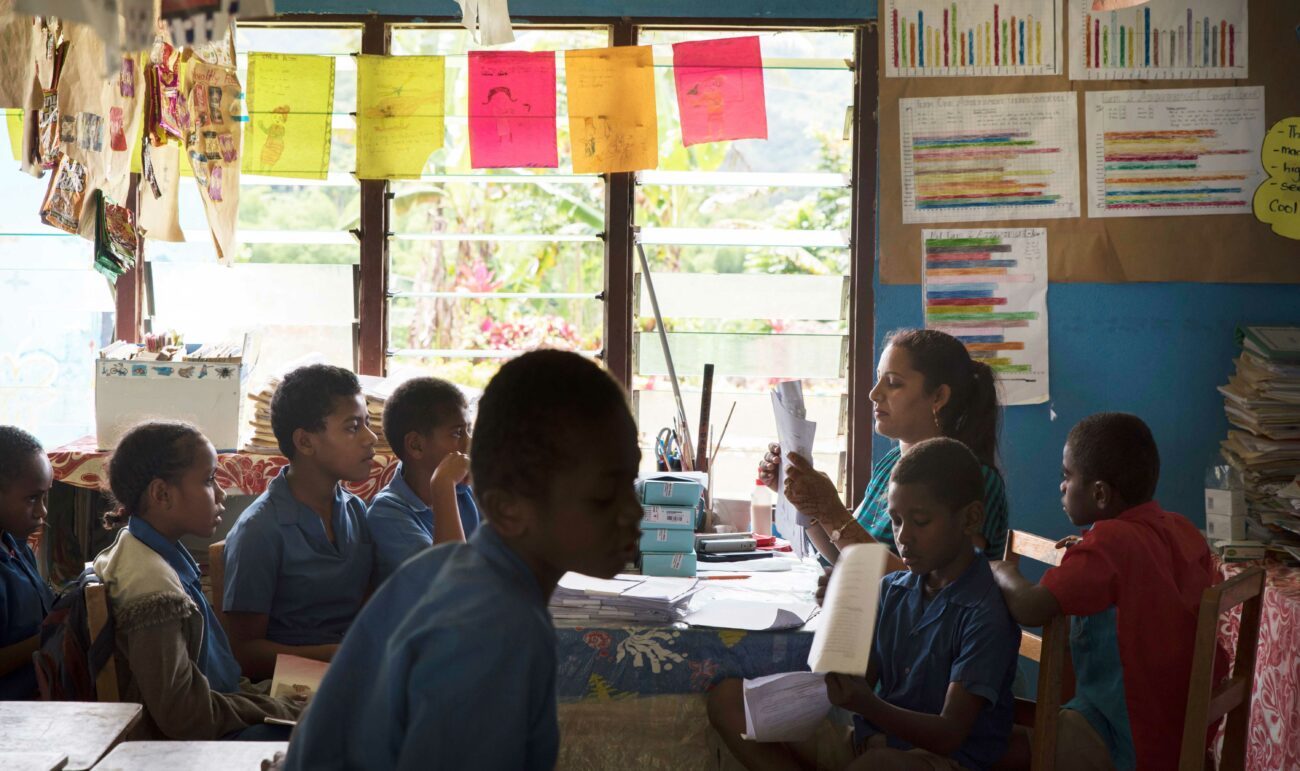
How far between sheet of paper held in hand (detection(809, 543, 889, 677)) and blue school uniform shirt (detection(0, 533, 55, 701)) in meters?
1.51

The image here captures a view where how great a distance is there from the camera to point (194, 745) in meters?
1.42

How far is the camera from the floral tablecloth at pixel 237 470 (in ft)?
10.2

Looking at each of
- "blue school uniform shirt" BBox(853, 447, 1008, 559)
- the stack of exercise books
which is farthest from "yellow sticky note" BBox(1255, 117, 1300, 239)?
"blue school uniform shirt" BBox(853, 447, 1008, 559)

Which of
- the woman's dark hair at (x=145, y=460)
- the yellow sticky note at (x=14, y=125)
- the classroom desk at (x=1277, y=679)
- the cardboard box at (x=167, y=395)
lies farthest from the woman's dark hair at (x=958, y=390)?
the yellow sticky note at (x=14, y=125)

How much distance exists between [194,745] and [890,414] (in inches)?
62.0

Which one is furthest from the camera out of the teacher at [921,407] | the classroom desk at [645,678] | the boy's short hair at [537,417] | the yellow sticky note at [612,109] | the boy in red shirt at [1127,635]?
the yellow sticky note at [612,109]

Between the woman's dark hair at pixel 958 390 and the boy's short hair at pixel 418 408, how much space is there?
97 centimetres

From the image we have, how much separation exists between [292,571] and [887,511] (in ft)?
3.87

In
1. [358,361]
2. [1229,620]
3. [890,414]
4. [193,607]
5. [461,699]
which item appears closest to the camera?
[461,699]

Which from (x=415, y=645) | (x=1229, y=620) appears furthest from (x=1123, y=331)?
(x=415, y=645)

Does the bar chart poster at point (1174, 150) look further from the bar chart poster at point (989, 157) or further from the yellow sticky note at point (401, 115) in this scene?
the yellow sticky note at point (401, 115)

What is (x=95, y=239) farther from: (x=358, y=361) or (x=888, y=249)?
(x=888, y=249)

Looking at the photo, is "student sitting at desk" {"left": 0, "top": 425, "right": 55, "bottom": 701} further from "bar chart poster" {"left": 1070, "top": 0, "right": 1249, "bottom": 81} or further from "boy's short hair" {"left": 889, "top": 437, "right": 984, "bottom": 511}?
"bar chart poster" {"left": 1070, "top": 0, "right": 1249, "bottom": 81}

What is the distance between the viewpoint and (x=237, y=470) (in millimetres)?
3174
